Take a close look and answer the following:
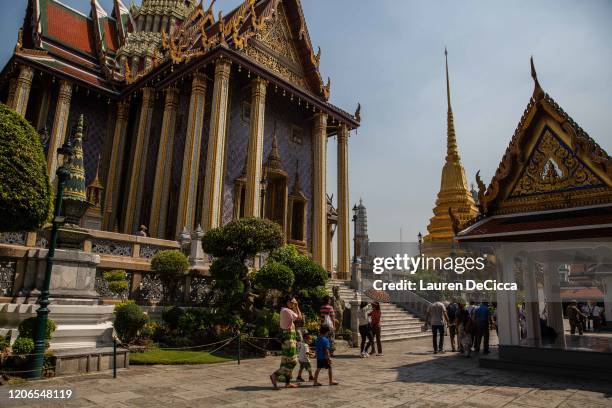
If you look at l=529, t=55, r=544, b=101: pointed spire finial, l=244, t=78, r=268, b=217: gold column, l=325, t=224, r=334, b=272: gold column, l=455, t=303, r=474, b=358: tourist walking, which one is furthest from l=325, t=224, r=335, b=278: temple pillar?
l=529, t=55, r=544, b=101: pointed spire finial

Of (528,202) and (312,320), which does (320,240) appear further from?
(528,202)

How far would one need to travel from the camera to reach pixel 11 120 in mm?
6184

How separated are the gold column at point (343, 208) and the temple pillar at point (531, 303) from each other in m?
10.5

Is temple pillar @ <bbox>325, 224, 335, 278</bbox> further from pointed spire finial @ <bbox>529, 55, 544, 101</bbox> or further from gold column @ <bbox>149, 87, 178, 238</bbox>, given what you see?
pointed spire finial @ <bbox>529, 55, 544, 101</bbox>

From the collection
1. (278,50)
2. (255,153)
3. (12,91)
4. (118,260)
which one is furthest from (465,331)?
(12,91)

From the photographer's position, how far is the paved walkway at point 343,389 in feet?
16.6

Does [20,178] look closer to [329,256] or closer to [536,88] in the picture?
[536,88]

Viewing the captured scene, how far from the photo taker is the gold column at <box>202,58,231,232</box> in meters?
15.0

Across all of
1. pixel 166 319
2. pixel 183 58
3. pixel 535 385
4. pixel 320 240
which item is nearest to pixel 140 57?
pixel 183 58

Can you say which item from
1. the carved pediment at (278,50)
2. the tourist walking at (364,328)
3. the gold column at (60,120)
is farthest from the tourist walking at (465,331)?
the gold column at (60,120)

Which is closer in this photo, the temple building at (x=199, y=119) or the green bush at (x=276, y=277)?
the green bush at (x=276, y=277)

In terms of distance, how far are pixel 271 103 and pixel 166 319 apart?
1276cm

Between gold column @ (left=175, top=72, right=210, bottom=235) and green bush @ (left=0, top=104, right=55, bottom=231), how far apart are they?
8.85 m

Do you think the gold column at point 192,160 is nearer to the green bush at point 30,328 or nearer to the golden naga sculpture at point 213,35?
the golden naga sculpture at point 213,35
